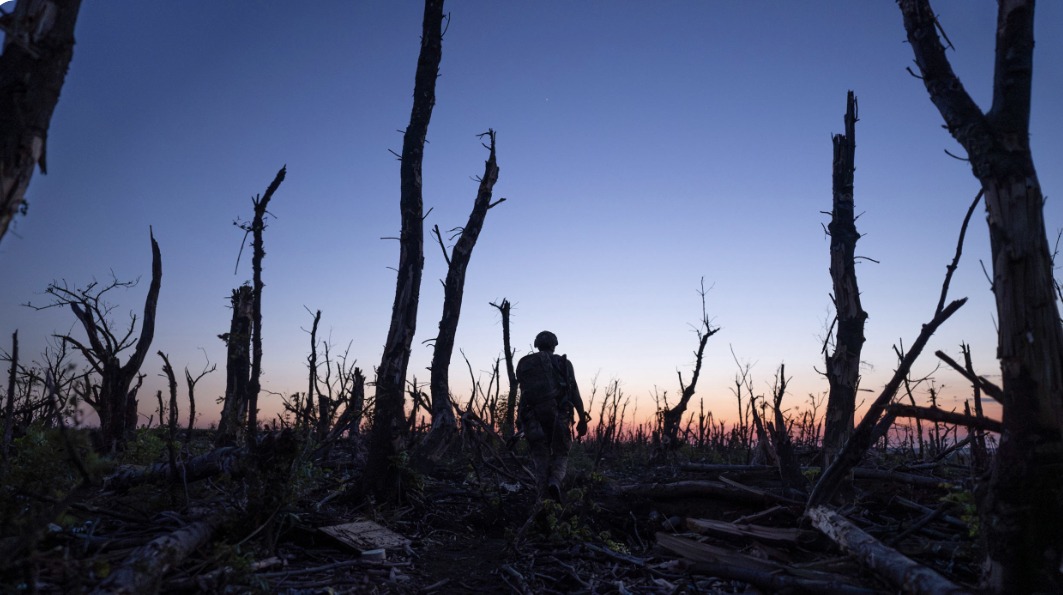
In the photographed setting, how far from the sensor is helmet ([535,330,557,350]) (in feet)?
29.4

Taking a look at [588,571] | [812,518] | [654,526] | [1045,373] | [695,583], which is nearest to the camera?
[1045,373]

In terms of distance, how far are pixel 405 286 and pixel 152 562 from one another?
553cm

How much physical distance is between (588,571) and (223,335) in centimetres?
1211

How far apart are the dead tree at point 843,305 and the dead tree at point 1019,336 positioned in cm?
437

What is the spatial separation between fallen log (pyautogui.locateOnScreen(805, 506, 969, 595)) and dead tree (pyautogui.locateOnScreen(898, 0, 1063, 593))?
19.3 inches

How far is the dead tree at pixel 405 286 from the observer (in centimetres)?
794

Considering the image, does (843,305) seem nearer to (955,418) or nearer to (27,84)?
(955,418)

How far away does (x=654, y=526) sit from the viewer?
775 cm

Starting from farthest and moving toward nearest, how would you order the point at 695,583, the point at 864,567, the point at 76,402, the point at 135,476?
the point at 135,476
the point at 695,583
the point at 864,567
the point at 76,402

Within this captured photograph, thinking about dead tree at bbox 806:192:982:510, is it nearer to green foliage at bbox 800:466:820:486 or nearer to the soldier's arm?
green foliage at bbox 800:466:820:486

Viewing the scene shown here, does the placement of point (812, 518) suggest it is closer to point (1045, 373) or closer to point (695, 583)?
point (695, 583)

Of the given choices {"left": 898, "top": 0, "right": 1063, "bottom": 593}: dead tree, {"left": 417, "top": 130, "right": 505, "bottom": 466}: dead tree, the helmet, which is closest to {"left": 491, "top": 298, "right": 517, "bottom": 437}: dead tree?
{"left": 417, "top": 130, "right": 505, "bottom": 466}: dead tree

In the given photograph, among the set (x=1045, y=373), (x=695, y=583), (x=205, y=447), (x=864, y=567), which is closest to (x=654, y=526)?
(x=695, y=583)

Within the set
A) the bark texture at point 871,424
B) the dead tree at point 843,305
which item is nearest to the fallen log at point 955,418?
the bark texture at point 871,424
